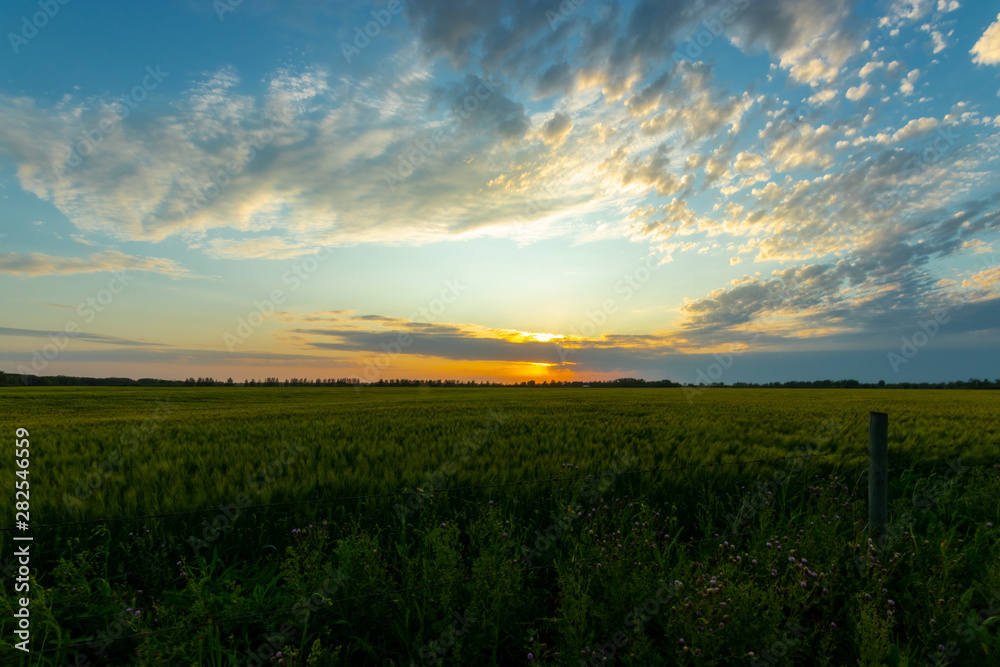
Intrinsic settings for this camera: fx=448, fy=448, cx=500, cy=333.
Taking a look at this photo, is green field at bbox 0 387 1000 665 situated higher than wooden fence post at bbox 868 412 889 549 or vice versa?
wooden fence post at bbox 868 412 889 549

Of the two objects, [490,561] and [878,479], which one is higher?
[878,479]

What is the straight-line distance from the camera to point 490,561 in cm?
365

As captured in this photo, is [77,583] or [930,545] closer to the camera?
[77,583]

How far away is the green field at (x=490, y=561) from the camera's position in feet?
10.5

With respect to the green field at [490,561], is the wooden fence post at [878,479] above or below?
above

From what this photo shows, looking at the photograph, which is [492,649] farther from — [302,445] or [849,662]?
[302,445]

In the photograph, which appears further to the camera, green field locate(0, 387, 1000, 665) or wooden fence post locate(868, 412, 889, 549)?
wooden fence post locate(868, 412, 889, 549)

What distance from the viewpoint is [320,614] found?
11.4ft

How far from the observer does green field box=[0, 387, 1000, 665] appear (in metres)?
3.21

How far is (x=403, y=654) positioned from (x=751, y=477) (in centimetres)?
598

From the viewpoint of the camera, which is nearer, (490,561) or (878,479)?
(490,561)

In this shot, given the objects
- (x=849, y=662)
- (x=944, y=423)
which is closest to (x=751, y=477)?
(x=849, y=662)

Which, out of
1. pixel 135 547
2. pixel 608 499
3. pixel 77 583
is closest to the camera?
pixel 77 583

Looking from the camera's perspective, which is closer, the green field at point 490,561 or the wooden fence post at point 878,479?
the green field at point 490,561
